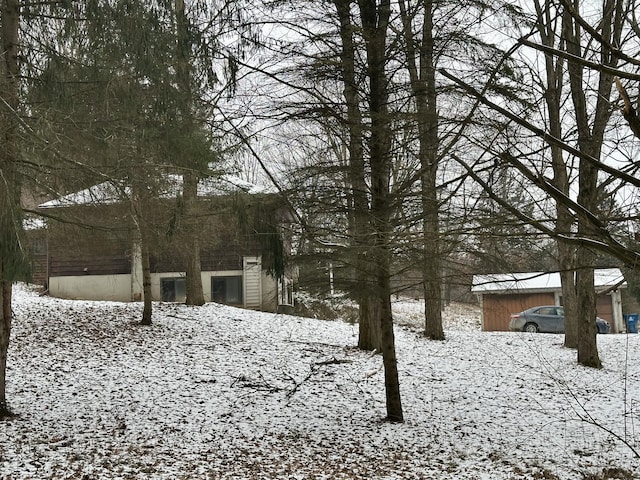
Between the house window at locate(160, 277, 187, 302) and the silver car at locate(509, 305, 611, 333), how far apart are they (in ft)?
42.5

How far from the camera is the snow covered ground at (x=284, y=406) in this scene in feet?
23.8

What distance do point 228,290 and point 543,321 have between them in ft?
40.7

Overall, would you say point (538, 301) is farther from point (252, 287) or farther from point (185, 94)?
point (185, 94)

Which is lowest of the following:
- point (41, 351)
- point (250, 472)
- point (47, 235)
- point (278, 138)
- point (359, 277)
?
point (250, 472)

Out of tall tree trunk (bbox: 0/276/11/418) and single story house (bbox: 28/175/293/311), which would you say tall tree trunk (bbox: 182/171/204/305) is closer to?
single story house (bbox: 28/175/293/311)

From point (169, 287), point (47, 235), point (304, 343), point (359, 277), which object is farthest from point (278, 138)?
point (169, 287)

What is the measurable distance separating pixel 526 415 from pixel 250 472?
4.89 metres

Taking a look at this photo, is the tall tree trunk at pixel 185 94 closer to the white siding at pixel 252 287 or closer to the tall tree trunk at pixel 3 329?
the tall tree trunk at pixel 3 329

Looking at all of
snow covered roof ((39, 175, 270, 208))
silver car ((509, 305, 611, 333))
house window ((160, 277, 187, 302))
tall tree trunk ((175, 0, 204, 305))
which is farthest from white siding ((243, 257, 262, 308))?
snow covered roof ((39, 175, 270, 208))

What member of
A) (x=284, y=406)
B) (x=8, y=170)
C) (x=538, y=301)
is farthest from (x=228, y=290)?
(x=8, y=170)

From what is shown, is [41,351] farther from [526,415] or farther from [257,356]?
[526,415]

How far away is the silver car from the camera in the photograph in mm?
24281

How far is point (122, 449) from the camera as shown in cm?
765

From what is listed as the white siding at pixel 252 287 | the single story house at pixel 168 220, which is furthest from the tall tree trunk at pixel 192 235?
the white siding at pixel 252 287
